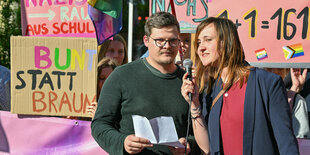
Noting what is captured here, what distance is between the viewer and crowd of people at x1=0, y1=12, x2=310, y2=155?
2.19 metres

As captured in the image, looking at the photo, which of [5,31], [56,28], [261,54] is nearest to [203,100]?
[261,54]

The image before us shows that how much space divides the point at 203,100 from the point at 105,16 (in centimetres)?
150

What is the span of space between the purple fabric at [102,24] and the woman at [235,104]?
1.32 meters

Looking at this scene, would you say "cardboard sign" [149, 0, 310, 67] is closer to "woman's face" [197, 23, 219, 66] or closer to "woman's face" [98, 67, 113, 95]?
"woman's face" [98, 67, 113, 95]

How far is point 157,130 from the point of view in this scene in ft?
7.31

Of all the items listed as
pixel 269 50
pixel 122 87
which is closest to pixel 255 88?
pixel 122 87

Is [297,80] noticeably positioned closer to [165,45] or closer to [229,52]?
[229,52]

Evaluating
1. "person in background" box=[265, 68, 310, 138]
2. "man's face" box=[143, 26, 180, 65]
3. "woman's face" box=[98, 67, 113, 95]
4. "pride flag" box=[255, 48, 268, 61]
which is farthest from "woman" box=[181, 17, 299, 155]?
"woman's face" box=[98, 67, 113, 95]

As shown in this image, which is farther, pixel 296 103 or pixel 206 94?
pixel 296 103

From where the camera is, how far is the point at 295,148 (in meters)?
2.12

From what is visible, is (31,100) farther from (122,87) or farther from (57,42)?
(122,87)

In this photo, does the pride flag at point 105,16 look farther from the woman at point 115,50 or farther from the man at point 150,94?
the man at point 150,94

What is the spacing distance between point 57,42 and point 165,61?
4.85 feet

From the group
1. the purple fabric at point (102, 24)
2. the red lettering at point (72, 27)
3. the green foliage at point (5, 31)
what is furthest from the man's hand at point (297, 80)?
the green foliage at point (5, 31)
